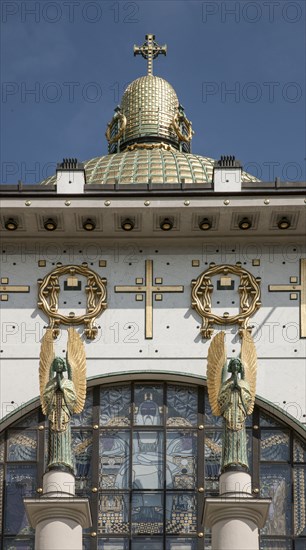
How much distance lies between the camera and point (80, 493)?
88.6 ft

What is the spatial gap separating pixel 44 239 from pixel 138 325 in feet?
7.14

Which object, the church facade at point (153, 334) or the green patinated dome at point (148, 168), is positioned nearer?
the church facade at point (153, 334)

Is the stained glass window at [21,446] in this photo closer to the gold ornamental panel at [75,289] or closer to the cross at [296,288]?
the gold ornamental panel at [75,289]

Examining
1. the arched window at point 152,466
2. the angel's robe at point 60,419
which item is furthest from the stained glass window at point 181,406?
the angel's robe at point 60,419

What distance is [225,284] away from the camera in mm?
28406

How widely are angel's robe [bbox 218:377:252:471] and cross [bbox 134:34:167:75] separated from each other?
1427cm

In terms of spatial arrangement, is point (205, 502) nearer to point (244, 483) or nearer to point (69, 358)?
point (244, 483)

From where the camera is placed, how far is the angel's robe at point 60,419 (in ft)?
83.9

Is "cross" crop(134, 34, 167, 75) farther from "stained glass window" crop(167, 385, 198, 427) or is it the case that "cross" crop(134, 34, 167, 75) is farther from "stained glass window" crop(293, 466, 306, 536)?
"stained glass window" crop(293, 466, 306, 536)

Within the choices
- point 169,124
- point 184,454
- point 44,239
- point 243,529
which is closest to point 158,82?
point 169,124

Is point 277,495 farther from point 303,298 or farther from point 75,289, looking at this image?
point 75,289

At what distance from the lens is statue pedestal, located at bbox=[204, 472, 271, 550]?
81.4 ft

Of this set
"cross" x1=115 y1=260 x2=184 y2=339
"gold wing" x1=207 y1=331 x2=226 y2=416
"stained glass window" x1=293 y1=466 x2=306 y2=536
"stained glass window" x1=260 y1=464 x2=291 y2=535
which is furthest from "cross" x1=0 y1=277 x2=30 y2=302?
"stained glass window" x1=293 y1=466 x2=306 y2=536

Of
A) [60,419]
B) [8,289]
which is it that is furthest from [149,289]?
[60,419]
